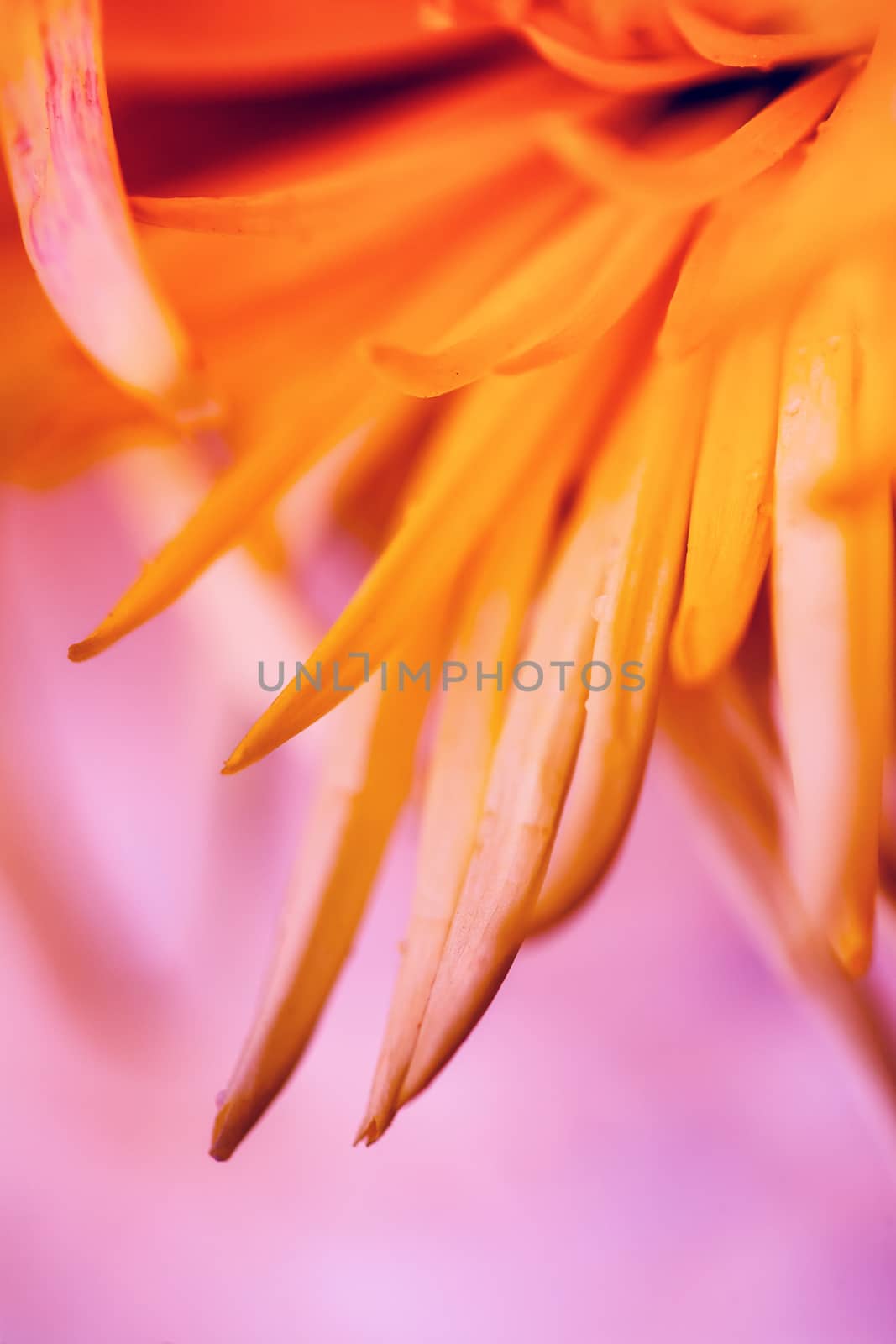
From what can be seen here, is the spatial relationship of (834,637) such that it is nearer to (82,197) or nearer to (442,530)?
(442,530)

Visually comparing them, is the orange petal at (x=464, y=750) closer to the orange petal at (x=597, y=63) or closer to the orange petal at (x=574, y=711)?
the orange petal at (x=574, y=711)

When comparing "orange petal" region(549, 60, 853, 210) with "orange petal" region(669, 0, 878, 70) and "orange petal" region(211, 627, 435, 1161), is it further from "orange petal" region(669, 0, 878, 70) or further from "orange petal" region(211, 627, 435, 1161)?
"orange petal" region(211, 627, 435, 1161)

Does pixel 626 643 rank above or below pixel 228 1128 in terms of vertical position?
above

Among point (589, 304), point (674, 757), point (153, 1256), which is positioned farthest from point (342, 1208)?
point (589, 304)

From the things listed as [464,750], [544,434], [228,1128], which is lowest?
[228,1128]

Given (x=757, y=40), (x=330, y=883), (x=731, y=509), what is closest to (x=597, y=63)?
(x=757, y=40)

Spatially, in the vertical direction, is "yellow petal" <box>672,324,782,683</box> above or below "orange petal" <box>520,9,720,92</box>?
below

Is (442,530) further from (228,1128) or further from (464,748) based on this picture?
(228,1128)

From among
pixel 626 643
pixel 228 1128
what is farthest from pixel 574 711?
pixel 228 1128

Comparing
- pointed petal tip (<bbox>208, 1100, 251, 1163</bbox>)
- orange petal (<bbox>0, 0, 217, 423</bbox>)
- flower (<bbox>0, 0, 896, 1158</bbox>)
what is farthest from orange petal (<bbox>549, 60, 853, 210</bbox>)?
pointed petal tip (<bbox>208, 1100, 251, 1163</bbox>)
